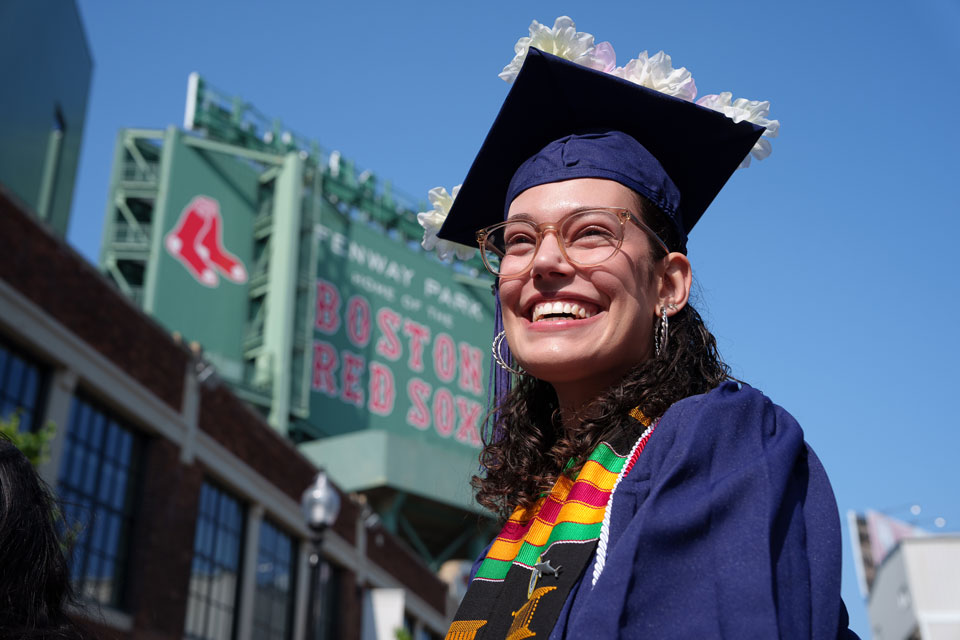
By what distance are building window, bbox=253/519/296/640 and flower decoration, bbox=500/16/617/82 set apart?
16.9 metres

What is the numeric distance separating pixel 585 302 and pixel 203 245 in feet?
91.9

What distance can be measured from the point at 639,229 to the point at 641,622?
41.2 inches

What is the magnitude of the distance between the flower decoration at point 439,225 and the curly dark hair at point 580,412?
0.50 metres

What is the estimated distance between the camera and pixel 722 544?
171 cm

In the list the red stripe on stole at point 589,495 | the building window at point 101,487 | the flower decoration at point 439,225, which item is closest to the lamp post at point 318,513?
the building window at point 101,487

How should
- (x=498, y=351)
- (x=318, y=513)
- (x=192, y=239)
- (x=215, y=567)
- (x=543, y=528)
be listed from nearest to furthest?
(x=543, y=528)
(x=498, y=351)
(x=318, y=513)
(x=215, y=567)
(x=192, y=239)

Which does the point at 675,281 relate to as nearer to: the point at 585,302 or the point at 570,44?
the point at 585,302

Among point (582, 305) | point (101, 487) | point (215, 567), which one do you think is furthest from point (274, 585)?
point (582, 305)

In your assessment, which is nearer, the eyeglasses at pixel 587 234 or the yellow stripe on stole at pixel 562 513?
the yellow stripe on stole at pixel 562 513

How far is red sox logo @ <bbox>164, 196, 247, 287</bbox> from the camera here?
91.9 ft

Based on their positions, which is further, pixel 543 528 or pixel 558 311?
pixel 558 311

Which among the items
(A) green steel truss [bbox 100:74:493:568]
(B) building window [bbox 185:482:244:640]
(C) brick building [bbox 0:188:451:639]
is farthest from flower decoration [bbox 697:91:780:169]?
(A) green steel truss [bbox 100:74:493:568]

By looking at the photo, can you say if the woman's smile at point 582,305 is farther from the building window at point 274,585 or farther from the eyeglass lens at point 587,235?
the building window at point 274,585

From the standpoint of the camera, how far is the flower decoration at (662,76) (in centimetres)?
253
